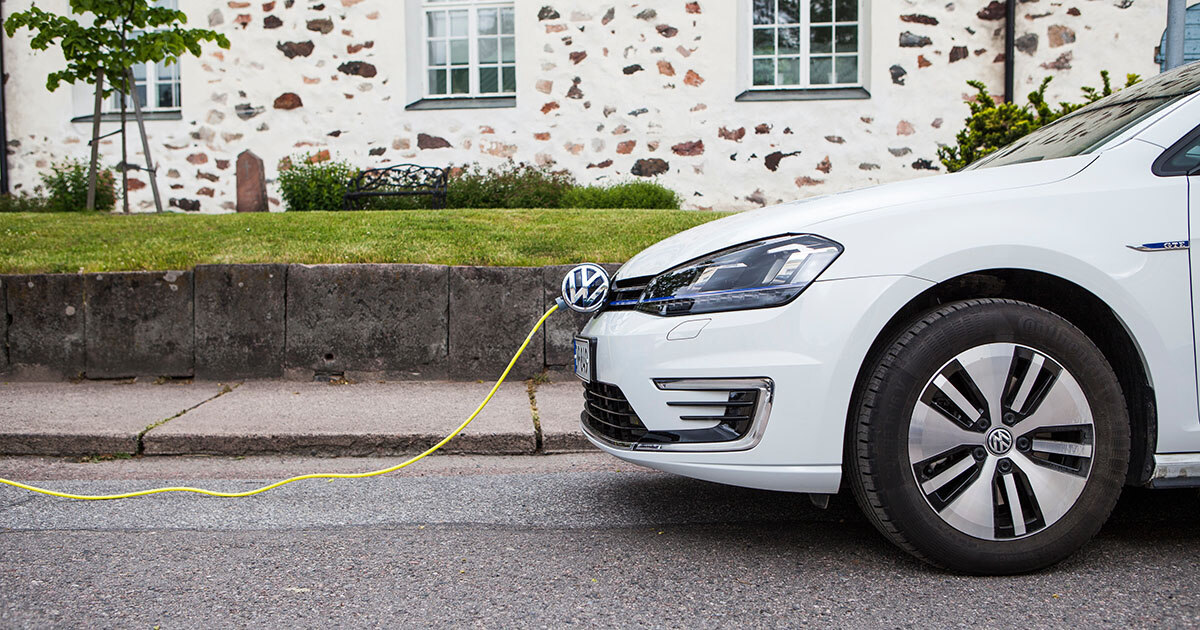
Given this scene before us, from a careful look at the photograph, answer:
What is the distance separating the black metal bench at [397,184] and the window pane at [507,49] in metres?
1.84

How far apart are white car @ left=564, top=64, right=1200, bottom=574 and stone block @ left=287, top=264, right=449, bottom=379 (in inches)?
147

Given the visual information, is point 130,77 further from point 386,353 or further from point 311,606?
point 311,606

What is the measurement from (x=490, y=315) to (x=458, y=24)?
7814 mm

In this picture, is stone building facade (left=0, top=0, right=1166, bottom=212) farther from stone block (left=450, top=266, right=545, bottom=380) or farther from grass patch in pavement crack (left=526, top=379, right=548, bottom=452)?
grass patch in pavement crack (left=526, top=379, right=548, bottom=452)

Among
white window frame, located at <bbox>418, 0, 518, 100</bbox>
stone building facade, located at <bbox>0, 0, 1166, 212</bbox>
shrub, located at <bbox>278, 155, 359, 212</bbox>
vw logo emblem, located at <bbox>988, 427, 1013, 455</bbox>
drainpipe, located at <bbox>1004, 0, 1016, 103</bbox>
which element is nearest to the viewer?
vw logo emblem, located at <bbox>988, 427, 1013, 455</bbox>

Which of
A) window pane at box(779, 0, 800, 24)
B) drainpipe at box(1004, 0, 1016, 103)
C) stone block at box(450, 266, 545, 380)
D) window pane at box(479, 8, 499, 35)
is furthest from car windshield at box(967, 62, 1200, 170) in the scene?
window pane at box(479, 8, 499, 35)

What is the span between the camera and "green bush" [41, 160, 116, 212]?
12102 millimetres

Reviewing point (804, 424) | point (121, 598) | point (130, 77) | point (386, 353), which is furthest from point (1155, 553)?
point (130, 77)

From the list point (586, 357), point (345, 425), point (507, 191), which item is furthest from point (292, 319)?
point (507, 191)

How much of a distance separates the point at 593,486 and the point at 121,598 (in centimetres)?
189

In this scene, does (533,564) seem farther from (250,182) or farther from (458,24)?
(458,24)

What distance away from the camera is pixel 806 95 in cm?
1207

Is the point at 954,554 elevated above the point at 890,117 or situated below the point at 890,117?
below

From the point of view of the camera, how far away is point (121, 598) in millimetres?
2668
